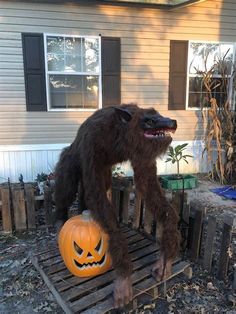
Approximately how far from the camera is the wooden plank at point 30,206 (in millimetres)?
3885

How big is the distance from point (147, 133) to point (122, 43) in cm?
474

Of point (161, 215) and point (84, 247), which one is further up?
point (161, 215)

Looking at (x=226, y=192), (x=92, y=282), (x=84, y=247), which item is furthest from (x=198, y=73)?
(x=92, y=282)

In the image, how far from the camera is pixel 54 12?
19.1 feet

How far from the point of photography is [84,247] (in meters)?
2.55

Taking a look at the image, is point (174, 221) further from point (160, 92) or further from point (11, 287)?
point (160, 92)

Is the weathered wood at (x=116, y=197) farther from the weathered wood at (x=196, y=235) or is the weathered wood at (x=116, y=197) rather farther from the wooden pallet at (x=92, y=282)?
the weathered wood at (x=196, y=235)

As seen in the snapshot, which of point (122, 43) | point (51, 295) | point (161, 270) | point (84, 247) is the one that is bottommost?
point (51, 295)

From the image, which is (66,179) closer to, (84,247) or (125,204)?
(84,247)

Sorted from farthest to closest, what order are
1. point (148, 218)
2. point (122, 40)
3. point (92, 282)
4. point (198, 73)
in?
point (198, 73) → point (122, 40) → point (148, 218) → point (92, 282)

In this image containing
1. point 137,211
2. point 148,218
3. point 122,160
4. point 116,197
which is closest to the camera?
point 122,160

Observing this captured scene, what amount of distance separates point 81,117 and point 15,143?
1454 millimetres

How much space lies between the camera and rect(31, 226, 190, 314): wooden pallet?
228cm

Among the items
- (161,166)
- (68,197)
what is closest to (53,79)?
(161,166)
